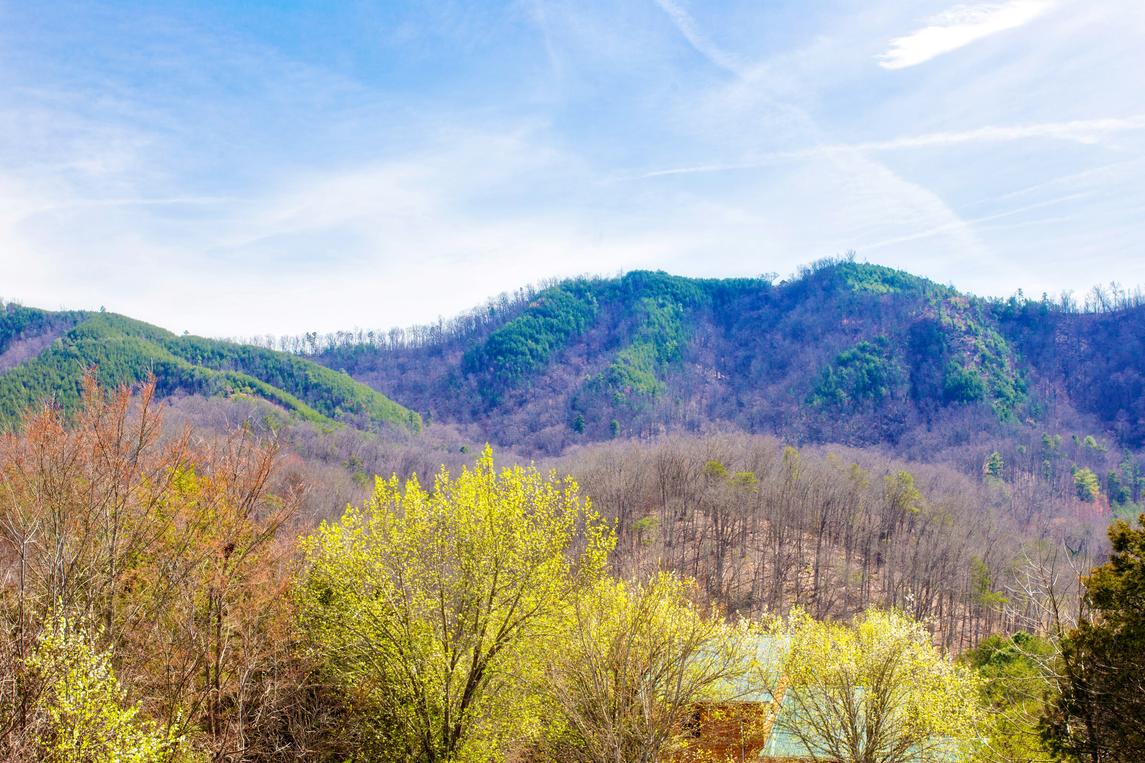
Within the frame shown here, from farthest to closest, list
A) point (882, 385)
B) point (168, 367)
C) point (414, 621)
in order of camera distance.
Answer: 1. point (882, 385)
2. point (168, 367)
3. point (414, 621)

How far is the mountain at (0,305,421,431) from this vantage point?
119 m

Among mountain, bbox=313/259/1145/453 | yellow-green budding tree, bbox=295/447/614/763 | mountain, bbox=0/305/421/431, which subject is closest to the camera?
yellow-green budding tree, bbox=295/447/614/763

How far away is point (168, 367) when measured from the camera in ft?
463

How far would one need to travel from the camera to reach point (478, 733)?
18.0 meters

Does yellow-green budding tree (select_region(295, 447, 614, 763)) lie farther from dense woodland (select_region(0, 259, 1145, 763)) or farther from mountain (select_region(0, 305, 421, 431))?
mountain (select_region(0, 305, 421, 431))

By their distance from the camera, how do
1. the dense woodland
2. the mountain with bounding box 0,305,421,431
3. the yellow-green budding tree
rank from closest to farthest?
the dense woodland → the yellow-green budding tree → the mountain with bounding box 0,305,421,431

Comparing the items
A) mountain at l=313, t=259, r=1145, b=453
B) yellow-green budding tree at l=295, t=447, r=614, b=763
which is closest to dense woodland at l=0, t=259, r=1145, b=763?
yellow-green budding tree at l=295, t=447, r=614, b=763

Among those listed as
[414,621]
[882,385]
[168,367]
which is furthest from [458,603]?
[882,385]

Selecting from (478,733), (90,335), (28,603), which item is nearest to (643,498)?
(478,733)

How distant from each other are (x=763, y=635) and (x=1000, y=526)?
6432cm

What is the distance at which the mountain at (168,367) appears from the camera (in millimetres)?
119438

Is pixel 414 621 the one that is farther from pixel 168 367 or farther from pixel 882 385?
pixel 882 385

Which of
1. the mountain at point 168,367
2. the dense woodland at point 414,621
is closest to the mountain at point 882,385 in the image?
the mountain at point 168,367

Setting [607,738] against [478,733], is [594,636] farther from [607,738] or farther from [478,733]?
[478,733]
